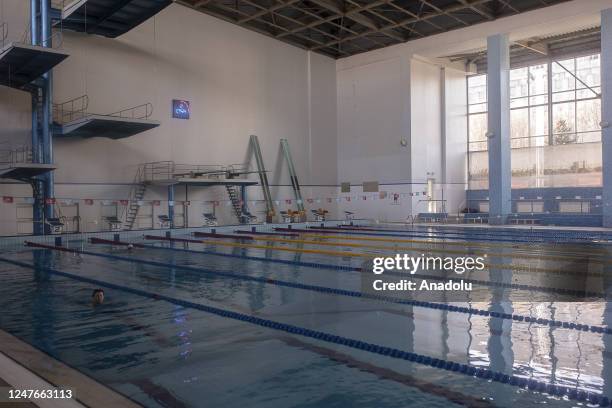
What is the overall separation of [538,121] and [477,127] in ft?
8.33

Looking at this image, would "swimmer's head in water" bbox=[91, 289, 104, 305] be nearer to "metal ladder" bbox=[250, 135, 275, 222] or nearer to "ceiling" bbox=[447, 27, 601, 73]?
"metal ladder" bbox=[250, 135, 275, 222]

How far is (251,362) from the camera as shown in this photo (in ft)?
11.1

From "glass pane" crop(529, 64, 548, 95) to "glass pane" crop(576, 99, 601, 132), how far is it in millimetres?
1572

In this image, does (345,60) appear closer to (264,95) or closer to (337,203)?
(264,95)

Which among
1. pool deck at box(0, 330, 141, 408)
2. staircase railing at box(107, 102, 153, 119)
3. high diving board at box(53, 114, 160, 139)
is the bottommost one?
pool deck at box(0, 330, 141, 408)

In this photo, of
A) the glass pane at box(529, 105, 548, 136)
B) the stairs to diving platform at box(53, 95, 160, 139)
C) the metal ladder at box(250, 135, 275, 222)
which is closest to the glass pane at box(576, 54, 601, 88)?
the glass pane at box(529, 105, 548, 136)

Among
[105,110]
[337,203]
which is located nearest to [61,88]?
[105,110]

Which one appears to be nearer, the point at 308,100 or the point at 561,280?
the point at 561,280

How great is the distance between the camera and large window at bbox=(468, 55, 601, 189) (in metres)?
20.7

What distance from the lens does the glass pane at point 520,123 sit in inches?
875

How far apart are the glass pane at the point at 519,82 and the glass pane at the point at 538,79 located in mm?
213

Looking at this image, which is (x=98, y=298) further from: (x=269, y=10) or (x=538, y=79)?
(x=538, y=79)

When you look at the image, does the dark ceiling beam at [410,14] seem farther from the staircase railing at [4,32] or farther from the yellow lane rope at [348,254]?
the staircase railing at [4,32]

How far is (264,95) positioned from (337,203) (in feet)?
18.5
